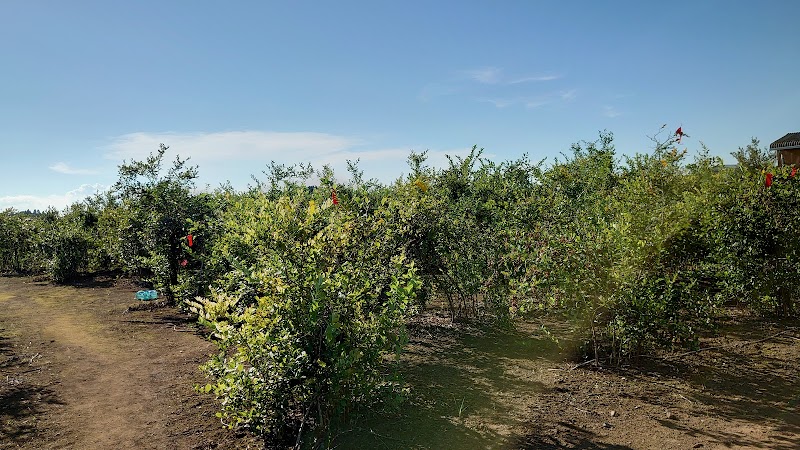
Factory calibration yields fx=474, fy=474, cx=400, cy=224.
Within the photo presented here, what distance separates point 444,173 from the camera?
1277cm

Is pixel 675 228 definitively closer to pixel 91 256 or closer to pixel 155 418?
pixel 155 418

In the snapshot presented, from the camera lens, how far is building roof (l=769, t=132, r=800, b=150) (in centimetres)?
2565

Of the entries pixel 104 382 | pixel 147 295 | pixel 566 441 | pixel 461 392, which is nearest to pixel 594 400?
pixel 566 441

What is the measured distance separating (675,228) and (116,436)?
23.0 feet

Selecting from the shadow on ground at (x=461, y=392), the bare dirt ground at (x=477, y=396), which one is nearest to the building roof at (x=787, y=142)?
the bare dirt ground at (x=477, y=396)

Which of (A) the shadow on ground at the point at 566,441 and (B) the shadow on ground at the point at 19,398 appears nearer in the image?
(A) the shadow on ground at the point at 566,441

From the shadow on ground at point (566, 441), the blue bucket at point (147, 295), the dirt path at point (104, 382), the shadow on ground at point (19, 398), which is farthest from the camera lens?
the blue bucket at point (147, 295)

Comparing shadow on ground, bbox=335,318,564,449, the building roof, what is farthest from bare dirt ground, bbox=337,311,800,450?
the building roof

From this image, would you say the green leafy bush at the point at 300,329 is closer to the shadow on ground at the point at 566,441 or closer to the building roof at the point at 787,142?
the shadow on ground at the point at 566,441

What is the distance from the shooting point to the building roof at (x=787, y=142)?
2565 cm

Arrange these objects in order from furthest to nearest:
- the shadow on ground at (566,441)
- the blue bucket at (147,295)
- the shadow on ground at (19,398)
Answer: the blue bucket at (147,295)
the shadow on ground at (19,398)
the shadow on ground at (566,441)

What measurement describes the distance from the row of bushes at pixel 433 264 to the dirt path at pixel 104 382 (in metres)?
0.79

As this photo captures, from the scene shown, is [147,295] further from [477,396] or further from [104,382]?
[477,396]

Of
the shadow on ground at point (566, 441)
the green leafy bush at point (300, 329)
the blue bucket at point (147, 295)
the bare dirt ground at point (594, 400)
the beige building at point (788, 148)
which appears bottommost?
the shadow on ground at point (566, 441)
